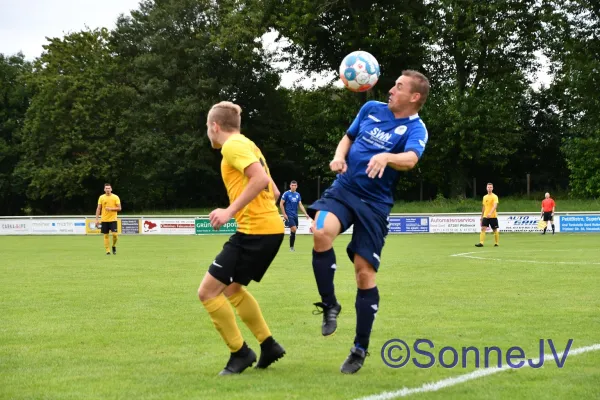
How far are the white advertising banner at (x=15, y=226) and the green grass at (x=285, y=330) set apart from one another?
30.5 meters

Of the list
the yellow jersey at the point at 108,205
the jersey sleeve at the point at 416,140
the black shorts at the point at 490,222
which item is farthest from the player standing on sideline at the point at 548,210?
the jersey sleeve at the point at 416,140

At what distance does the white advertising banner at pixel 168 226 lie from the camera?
44062 mm

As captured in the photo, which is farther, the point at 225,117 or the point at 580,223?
the point at 580,223

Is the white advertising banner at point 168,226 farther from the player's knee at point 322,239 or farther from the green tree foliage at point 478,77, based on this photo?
the player's knee at point 322,239

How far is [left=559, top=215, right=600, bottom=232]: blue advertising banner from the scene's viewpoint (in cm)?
3934

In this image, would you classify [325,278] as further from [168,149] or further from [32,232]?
[168,149]

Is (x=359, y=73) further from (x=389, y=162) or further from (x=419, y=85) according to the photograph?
(x=389, y=162)

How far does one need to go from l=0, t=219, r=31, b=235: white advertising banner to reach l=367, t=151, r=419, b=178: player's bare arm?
4351 cm

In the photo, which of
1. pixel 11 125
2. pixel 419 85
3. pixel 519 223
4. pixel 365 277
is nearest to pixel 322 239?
pixel 365 277

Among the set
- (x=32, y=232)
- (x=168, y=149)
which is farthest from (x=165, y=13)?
(x=32, y=232)

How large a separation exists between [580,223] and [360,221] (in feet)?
117

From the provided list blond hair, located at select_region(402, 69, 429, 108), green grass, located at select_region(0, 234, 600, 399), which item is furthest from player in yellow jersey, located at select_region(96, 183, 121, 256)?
blond hair, located at select_region(402, 69, 429, 108)

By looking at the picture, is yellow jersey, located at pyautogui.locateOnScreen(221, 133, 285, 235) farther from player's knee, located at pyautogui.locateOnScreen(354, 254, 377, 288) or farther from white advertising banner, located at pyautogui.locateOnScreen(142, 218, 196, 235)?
white advertising banner, located at pyautogui.locateOnScreen(142, 218, 196, 235)

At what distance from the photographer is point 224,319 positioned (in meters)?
6.47
